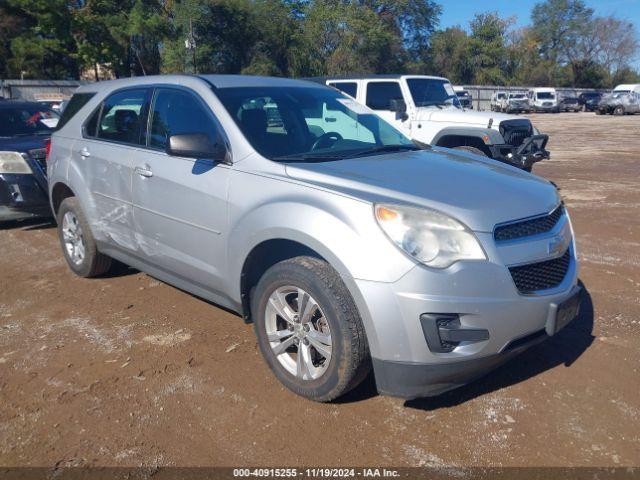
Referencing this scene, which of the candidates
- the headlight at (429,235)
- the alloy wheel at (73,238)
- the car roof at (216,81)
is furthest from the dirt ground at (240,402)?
the car roof at (216,81)

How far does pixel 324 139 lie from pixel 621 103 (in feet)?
141

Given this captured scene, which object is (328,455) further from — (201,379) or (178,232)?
(178,232)

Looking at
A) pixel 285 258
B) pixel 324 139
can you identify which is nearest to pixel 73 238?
pixel 324 139

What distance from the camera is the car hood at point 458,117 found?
9477 millimetres

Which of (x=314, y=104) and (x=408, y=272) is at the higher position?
(x=314, y=104)

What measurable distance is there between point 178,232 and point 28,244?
378 centimetres

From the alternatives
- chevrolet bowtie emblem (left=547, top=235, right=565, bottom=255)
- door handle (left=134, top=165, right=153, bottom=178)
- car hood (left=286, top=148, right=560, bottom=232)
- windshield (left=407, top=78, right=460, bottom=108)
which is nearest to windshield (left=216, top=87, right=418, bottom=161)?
car hood (left=286, top=148, right=560, bottom=232)

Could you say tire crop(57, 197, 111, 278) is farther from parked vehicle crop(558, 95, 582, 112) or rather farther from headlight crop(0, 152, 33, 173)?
parked vehicle crop(558, 95, 582, 112)

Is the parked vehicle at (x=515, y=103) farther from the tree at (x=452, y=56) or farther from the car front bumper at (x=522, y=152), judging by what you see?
the car front bumper at (x=522, y=152)

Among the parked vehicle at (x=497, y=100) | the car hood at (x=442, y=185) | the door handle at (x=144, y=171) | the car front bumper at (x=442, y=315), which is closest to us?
the car front bumper at (x=442, y=315)

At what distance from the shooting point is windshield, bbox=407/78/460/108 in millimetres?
10047

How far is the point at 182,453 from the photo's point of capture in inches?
112

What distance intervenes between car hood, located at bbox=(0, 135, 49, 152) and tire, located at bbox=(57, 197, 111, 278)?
7.25 feet

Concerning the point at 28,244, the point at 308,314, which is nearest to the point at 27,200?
the point at 28,244
